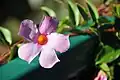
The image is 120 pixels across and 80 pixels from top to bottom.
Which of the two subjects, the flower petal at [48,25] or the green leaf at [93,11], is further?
the green leaf at [93,11]

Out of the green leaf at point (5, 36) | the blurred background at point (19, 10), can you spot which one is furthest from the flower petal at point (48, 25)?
the blurred background at point (19, 10)

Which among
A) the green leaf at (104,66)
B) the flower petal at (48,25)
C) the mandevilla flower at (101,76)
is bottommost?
the mandevilla flower at (101,76)

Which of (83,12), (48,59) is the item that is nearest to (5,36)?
(48,59)

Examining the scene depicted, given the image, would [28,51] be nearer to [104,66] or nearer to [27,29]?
[27,29]

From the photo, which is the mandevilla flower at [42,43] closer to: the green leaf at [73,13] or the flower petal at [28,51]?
the flower petal at [28,51]

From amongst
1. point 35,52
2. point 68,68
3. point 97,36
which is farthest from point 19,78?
point 97,36

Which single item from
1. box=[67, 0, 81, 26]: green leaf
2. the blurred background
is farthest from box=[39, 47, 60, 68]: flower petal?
the blurred background

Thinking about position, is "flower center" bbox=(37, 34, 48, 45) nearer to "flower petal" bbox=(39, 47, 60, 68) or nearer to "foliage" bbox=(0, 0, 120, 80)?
"flower petal" bbox=(39, 47, 60, 68)
